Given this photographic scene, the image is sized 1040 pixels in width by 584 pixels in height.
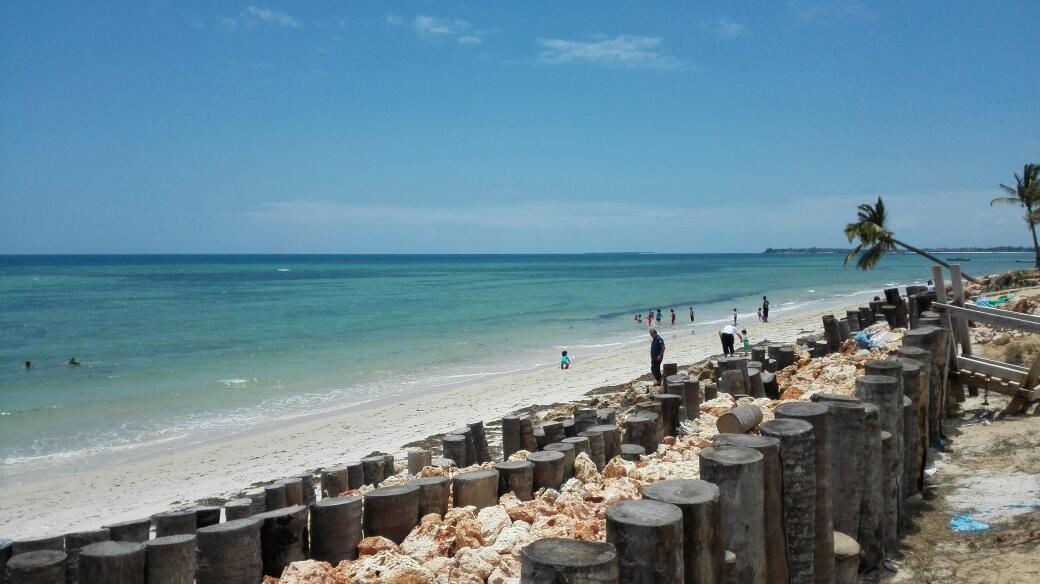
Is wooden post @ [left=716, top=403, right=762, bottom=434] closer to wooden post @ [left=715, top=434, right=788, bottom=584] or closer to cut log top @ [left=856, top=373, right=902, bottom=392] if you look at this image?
cut log top @ [left=856, top=373, right=902, bottom=392]

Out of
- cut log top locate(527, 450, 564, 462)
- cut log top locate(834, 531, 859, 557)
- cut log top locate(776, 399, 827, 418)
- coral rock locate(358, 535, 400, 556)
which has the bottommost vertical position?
cut log top locate(834, 531, 859, 557)

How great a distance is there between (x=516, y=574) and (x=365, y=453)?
1137 centimetres

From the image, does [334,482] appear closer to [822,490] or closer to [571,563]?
[822,490]

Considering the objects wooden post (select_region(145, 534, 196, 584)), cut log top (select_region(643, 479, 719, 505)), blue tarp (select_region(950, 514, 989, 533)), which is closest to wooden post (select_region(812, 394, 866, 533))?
blue tarp (select_region(950, 514, 989, 533))

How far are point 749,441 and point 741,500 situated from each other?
548 millimetres

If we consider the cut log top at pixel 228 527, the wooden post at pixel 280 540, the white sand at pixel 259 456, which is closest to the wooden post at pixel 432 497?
the wooden post at pixel 280 540

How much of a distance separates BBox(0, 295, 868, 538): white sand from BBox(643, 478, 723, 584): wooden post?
1154cm

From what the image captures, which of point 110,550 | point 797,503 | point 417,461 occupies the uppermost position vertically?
point 797,503

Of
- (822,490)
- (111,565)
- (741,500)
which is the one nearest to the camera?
(741,500)

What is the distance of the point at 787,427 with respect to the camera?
450cm

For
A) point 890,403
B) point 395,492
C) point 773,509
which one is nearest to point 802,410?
point 773,509

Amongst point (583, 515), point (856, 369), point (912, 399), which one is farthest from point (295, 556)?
point (856, 369)

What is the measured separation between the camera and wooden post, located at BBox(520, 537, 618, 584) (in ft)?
9.45

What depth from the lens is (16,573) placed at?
4.43 metres
